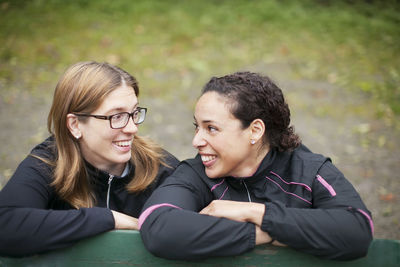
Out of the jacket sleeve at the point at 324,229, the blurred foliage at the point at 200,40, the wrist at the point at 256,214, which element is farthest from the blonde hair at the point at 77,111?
the blurred foliage at the point at 200,40

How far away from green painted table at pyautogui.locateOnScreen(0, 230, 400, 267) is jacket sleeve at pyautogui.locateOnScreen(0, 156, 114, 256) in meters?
0.06

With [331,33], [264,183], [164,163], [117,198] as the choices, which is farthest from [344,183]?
[331,33]

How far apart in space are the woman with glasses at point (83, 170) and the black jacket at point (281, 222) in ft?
0.96

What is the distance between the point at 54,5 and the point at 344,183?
1065cm

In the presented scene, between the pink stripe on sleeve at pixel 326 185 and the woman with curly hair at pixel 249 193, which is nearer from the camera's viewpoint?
the woman with curly hair at pixel 249 193

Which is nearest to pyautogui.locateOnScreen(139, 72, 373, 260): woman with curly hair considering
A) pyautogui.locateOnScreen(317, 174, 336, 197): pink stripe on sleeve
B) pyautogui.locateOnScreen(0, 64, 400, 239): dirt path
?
pyautogui.locateOnScreen(317, 174, 336, 197): pink stripe on sleeve

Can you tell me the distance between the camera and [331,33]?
35.1ft

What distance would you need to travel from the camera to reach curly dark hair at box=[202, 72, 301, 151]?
2.64 metres

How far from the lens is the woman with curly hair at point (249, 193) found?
216 cm

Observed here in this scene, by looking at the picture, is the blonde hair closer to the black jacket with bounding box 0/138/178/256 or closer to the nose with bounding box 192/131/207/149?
the black jacket with bounding box 0/138/178/256

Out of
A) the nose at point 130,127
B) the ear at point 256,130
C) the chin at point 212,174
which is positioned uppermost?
the ear at point 256,130

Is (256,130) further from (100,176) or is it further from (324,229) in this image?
(100,176)

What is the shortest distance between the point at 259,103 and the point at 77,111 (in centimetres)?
113

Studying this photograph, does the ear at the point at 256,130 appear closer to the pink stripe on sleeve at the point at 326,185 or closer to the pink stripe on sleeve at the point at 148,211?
the pink stripe on sleeve at the point at 326,185
